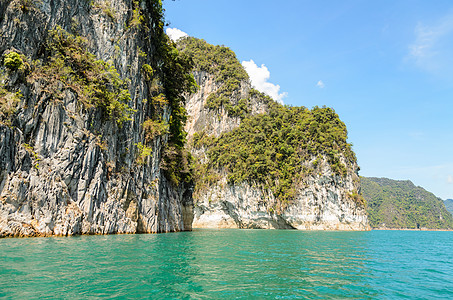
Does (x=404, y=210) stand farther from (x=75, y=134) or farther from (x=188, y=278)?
(x=188, y=278)

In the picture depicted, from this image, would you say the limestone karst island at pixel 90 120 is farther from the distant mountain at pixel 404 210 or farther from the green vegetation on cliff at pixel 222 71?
the distant mountain at pixel 404 210

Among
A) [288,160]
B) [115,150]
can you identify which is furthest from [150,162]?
[288,160]

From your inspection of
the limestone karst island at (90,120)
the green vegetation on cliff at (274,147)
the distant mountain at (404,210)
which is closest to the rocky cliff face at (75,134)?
the limestone karst island at (90,120)

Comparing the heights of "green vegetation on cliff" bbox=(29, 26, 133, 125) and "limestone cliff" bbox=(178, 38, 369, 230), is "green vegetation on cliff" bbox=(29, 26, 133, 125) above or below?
above

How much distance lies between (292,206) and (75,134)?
4853 cm

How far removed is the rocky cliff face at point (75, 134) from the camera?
13250mm

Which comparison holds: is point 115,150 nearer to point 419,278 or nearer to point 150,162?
point 150,162

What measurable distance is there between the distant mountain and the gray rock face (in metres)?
82.7

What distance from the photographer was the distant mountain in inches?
4961

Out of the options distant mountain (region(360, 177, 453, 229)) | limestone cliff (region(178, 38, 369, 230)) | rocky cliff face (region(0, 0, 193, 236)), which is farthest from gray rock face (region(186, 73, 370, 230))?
distant mountain (region(360, 177, 453, 229))

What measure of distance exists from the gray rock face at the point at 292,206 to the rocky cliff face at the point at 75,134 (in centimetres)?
3642

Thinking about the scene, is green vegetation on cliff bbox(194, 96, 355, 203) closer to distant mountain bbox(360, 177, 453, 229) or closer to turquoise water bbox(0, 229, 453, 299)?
turquoise water bbox(0, 229, 453, 299)

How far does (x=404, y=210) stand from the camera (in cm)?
13288

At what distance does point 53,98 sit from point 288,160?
52.6m
